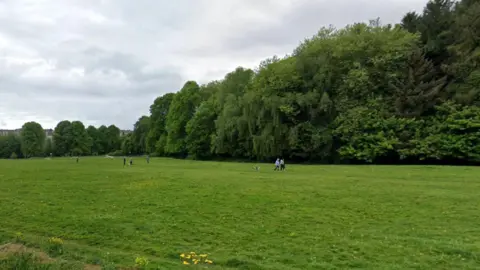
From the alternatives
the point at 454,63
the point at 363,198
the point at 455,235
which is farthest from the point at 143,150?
the point at 455,235

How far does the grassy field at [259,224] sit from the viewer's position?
10.4 m

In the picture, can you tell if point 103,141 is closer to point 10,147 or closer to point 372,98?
point 10,147

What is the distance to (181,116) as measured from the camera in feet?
265

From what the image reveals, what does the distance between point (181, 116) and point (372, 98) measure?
43.0m

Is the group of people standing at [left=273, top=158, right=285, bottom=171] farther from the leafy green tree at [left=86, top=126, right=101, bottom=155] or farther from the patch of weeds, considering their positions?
the leafy green tree at [left=86, top=126, right=101, bottom=155]

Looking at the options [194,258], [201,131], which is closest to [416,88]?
[201,131]

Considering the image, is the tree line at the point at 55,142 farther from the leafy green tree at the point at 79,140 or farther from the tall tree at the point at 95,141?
the tall tree at the point at 95,141

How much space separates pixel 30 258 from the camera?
8.82 meters

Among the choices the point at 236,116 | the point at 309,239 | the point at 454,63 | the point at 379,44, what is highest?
the point at 379,44

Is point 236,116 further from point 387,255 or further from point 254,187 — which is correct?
point 387,255

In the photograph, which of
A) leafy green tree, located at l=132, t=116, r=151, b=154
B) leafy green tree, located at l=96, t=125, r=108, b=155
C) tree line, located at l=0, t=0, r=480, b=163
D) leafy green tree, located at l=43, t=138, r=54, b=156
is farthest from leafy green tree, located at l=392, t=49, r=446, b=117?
leafy green tree, located at l=43, t=138, r=54, b=156

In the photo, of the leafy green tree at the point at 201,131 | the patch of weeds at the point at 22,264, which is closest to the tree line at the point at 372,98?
the leafy green tree at the point at 201,131

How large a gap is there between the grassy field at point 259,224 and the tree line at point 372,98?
23.6 meters

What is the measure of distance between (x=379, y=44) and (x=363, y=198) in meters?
37.6
